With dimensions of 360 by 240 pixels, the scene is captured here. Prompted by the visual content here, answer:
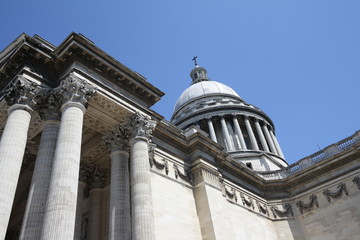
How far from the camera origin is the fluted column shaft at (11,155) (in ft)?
37.9

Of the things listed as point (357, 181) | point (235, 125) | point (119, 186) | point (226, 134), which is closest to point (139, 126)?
point (119, 186)

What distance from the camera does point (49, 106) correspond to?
1573 centimetres

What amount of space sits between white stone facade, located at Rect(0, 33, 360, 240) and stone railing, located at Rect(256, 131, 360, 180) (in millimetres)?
110

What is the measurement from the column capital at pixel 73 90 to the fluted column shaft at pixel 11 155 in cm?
165

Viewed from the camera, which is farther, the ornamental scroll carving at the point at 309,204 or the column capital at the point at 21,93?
the ornamental scroll carving at the point at 309,204

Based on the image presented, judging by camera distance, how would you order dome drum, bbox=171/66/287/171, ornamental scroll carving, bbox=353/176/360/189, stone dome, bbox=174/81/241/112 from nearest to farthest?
ornamental scroll carving, bbox=353/176/360/189, dome drum, bbox=171/66/287/171, stone dome, bbox=174/81/241/112

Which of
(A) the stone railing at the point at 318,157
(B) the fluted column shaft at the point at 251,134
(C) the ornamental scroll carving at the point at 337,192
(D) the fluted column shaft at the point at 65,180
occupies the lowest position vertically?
(D) the fluted column shaft at the point at 65,180

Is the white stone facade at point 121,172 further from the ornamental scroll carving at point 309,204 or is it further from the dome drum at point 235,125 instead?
the dome drum at point 235,125

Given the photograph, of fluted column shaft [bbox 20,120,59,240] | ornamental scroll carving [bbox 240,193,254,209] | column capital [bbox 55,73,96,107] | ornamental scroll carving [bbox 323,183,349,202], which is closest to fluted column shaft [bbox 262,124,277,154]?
ornamental scroll carving [bbox 323,183,349,202]

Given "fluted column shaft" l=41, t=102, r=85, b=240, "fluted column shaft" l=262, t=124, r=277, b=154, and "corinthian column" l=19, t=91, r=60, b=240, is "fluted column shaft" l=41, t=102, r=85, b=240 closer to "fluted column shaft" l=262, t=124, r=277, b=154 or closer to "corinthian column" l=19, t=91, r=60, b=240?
"corinthian column" l=19, t=91, r=60, b=240

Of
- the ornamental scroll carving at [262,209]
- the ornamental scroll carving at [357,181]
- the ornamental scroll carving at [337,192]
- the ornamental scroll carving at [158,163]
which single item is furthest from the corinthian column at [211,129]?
the ornamental scroll carving at [158,163]

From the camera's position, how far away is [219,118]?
4597 cm

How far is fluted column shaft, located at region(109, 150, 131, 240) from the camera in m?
15.6

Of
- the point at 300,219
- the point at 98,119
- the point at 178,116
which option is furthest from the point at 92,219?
the point at 178,116
